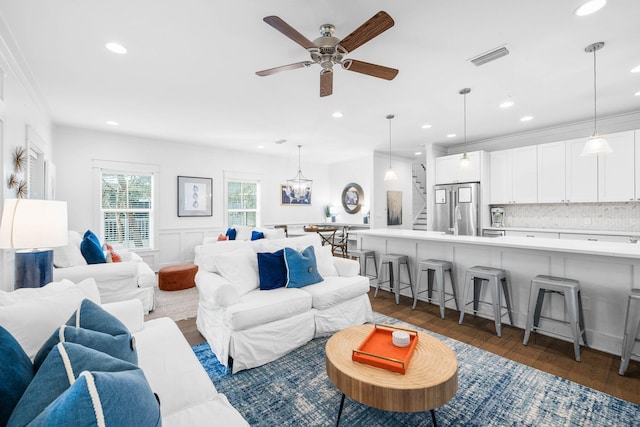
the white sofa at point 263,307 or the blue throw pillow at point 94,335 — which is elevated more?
the blue throw pillow at point 94,335

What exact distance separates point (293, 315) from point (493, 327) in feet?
7.15

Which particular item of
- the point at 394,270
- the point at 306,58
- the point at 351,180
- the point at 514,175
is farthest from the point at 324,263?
the point at 351,180

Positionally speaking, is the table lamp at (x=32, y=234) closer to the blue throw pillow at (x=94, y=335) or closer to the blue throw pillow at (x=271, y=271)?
the blue throw pillow at (x=94, y=335)

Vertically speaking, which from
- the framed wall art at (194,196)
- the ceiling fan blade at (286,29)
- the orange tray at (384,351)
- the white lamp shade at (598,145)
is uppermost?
the ceiling fan blade at (286,29)

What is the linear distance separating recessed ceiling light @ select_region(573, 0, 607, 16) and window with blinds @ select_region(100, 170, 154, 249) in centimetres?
635

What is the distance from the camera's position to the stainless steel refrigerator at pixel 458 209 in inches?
221

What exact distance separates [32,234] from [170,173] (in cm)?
419

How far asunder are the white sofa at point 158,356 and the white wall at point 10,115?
1.35 metres

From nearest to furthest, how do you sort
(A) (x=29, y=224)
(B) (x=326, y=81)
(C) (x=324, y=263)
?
(A) (x=29, y=224) → (B) (x=326, y=81) → (C) (x=324, y=263)

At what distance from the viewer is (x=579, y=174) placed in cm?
465

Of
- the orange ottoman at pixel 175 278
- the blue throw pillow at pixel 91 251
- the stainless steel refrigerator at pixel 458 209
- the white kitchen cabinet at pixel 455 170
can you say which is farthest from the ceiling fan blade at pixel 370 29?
the stainless steel refrigerator at pixel 458 209

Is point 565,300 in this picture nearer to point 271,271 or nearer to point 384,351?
point 384,351

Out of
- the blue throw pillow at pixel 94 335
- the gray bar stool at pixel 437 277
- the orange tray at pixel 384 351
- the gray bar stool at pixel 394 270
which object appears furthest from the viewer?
the gray bar stool at pixel 394 270

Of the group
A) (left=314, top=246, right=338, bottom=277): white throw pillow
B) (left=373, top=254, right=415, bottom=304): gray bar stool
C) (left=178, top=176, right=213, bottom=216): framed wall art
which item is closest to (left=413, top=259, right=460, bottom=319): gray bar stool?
(left=373, top=254, right=415, bottom=304): gray bar stool
